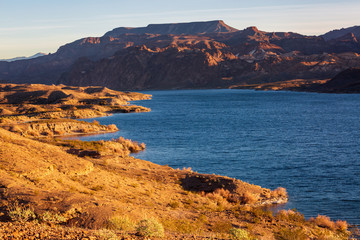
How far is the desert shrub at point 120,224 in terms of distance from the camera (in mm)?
14598

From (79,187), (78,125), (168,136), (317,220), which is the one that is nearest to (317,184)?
(317,220)

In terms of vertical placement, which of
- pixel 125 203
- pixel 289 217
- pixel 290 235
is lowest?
pixel 289 217

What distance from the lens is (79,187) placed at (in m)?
22.0

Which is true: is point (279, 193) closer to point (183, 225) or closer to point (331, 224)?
point (331, 224)

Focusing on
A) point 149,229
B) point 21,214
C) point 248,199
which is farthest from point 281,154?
point 21,214

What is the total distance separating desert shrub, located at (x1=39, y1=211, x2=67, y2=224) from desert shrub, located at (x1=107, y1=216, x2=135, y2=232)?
1.91 metres

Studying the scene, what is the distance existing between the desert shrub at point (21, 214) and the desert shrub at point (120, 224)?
287cm

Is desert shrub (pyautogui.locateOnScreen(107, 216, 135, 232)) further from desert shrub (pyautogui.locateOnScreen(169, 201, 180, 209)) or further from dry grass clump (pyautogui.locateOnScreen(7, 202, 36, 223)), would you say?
desert shrub (pyautogui.locateOnScreen(169, 201, 180, 209))

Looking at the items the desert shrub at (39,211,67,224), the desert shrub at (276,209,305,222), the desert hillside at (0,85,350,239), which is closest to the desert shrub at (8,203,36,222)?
the desert hillside at (0,85,350,239)

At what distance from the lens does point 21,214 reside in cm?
1490

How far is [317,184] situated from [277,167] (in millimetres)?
7326

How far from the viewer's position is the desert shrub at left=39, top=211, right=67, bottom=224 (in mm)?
15143

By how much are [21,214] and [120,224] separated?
373 cm

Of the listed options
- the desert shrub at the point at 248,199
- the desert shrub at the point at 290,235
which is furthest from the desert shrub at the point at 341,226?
the desert shrub at the point at 248,199
